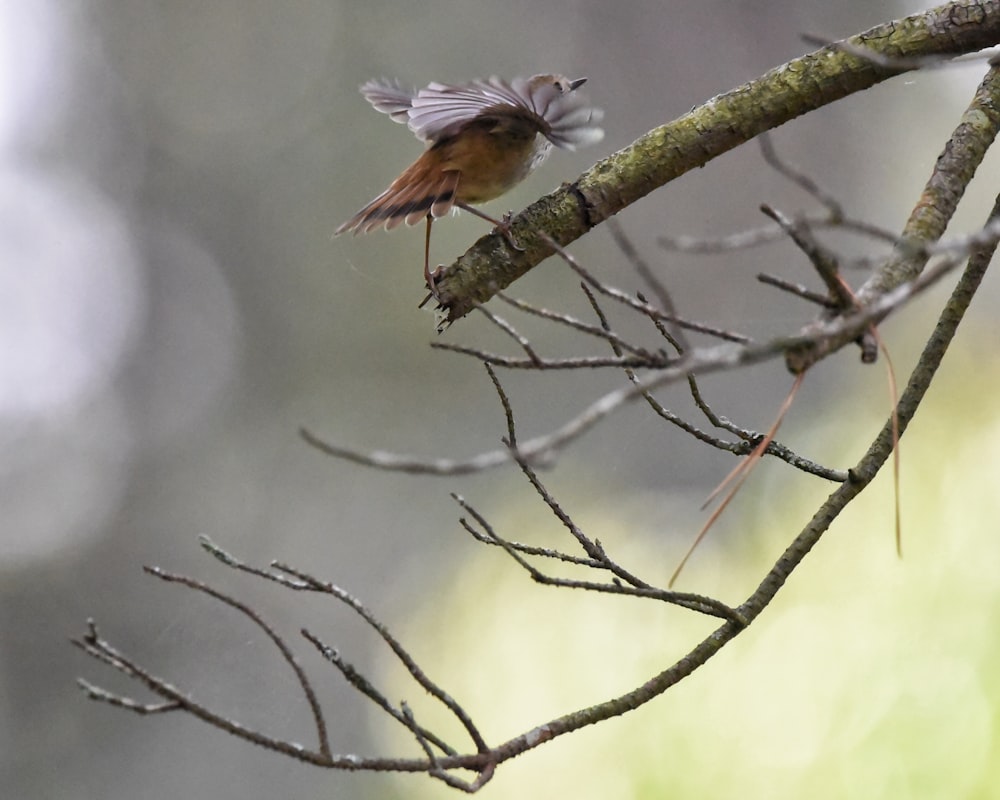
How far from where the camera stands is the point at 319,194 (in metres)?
2.78

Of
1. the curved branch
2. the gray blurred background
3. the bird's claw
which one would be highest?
the gray blurred background

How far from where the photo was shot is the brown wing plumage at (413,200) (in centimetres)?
120

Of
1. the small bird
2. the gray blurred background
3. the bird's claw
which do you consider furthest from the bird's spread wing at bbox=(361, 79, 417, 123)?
the gray blurred background

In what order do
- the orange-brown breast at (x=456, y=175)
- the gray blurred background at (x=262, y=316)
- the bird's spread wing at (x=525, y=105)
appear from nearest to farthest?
the bird's spread wing at (x=525, y=105) < the orange-brown breast at (x=456, y=175) < the gray blurred background at (x=262, y=316)

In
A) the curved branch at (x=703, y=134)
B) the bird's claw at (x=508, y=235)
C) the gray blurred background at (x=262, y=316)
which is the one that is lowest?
the bird's claw at (x=508, y=235)

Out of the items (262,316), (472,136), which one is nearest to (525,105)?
(472,136)

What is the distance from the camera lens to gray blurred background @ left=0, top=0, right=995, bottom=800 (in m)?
2.36

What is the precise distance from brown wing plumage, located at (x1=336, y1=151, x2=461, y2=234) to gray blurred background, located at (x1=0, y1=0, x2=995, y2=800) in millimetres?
970

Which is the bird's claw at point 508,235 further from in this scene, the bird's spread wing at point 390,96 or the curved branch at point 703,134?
the bird's spread wing at point 390,96

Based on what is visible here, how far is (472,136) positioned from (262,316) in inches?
69.0

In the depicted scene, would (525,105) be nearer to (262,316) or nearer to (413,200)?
(413,200)

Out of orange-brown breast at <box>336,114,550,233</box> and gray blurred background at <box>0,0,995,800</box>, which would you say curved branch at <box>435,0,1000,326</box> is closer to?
orange-brown breast at <box>336,114,550,233</box>

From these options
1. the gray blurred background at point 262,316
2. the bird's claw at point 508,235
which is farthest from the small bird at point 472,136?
the gray blurred background at point 262,316

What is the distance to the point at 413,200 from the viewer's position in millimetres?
1221
